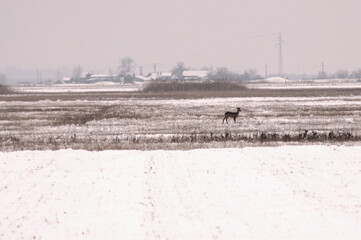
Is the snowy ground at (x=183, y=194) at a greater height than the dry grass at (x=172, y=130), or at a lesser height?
lesser

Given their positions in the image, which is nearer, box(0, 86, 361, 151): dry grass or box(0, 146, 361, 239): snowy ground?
box(0, 146, 361, 239): snowy ground

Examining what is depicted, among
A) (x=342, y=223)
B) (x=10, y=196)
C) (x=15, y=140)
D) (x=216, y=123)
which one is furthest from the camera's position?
(x=216, y=123)

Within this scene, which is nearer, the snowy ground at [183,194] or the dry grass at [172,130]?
the snowy ground at [183,194]

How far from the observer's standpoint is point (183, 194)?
513 inches

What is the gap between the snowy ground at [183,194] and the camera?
10344 mm

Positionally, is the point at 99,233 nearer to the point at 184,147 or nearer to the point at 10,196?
the point at 10,196

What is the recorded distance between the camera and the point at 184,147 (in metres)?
20.7

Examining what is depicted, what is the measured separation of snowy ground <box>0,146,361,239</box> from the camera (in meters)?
10.3

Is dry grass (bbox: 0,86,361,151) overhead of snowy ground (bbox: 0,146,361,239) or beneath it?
overhead

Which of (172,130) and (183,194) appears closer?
(183,194)

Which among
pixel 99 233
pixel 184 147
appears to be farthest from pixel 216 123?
pixel 99 233

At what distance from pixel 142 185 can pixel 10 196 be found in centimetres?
356

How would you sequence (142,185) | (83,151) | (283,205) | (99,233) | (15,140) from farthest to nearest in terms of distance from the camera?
(15,140), (83,151), (142,185), (283,205), (99,233)

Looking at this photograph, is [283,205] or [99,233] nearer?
[99,233]
